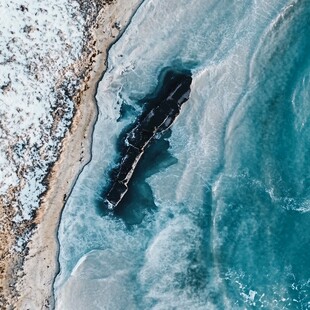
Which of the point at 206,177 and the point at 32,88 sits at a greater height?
the point at 206,177

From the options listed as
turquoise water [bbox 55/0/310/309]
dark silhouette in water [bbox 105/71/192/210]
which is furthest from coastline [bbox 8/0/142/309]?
dark silhouette in water [bbox 105/71/192/210]

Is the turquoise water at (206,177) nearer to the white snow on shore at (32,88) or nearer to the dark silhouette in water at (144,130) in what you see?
the dark silhouette in water at (144,130)

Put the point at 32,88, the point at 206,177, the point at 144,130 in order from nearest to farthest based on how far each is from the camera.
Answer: the point at 32,88
the point at 144,130
the point at 206,177

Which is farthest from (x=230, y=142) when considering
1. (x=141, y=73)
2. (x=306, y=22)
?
(x=306, y=22)

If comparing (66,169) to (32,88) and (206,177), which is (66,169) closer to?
(32,88)

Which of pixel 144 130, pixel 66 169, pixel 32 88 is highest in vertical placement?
pixel 144 130

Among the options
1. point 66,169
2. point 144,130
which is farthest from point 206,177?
point 66,169

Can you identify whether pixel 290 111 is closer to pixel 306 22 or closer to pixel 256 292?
pixel 306 22

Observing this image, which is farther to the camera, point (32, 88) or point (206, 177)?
point (206, 177)
